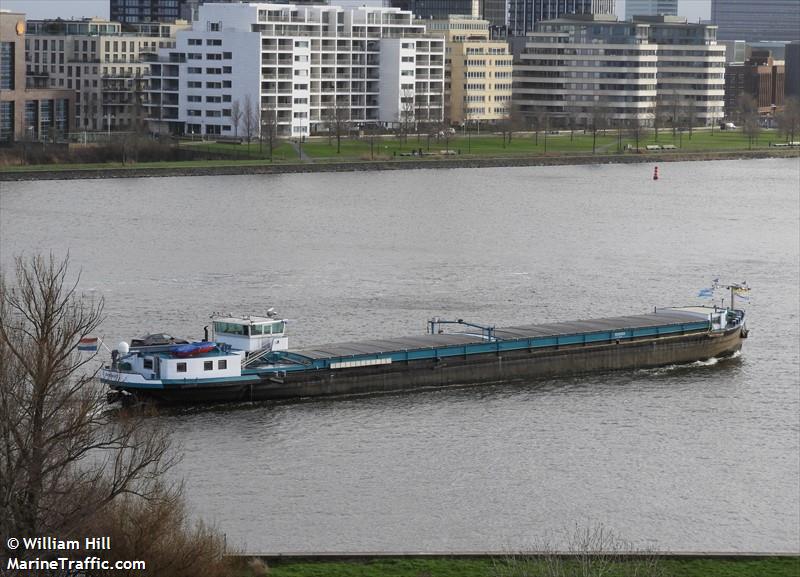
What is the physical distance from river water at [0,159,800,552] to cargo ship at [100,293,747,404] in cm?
47

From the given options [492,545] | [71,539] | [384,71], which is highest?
[384,71]

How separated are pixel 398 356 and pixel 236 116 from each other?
6030cm

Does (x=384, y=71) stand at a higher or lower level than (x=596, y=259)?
higher

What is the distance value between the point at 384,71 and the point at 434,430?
2975 inches

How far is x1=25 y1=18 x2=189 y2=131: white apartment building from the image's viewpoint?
98125 mm

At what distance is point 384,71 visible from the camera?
338 feet

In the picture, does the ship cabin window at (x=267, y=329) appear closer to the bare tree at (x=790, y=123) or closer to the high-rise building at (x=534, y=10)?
the bare tree at (x=790, y=123)

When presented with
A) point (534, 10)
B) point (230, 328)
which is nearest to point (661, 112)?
point (534, 10)

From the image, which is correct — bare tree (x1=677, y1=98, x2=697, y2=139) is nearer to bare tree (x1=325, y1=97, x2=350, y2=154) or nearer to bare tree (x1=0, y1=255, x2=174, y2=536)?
bare tree (x1=325, y1=97, x2=350, y2=154)

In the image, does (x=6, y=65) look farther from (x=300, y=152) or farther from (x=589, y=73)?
(x=589, y=73)

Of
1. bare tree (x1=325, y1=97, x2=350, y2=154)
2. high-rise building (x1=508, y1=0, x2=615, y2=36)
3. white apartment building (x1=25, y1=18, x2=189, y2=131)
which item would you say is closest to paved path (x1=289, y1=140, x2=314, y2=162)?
bare tree (x1=325, y1=97, x2=350, y2=154)

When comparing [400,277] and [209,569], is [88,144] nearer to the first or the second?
[400,277]

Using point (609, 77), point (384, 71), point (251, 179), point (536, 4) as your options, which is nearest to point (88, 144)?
point (251, 179)

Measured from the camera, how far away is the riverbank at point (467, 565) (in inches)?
762
